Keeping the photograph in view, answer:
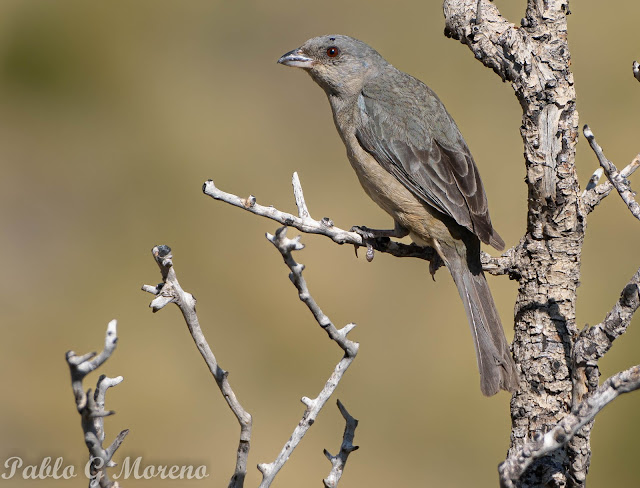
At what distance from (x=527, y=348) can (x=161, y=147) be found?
512 cm

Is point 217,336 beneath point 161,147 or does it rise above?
beneath

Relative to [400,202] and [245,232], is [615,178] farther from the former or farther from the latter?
[245,232]

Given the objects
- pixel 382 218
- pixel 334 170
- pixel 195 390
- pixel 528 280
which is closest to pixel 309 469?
pixel 195 390

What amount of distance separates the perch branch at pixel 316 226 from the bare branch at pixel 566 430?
1.26 meters

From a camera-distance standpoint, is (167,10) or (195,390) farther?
(167,10)

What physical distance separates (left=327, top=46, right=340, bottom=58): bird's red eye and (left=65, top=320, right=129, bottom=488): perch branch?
115 inches

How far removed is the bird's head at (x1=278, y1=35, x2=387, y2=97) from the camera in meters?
4.60

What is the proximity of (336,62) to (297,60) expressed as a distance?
0.76 feet

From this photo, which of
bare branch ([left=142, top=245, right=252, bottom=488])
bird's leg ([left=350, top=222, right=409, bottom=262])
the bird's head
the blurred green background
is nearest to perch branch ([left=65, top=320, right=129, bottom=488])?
bare branch ([left=142, top=245, right=252, bottom=488])

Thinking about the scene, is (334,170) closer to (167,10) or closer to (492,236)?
(167,10)

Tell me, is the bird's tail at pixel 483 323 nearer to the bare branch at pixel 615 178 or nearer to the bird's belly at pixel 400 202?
the bird's belly at pixel 400 202

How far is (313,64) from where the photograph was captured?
15.3 feet

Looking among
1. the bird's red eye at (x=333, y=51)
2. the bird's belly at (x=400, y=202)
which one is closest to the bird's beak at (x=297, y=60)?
the bird's red eye at (x=333, y=51)

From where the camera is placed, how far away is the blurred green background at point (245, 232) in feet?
19.7
